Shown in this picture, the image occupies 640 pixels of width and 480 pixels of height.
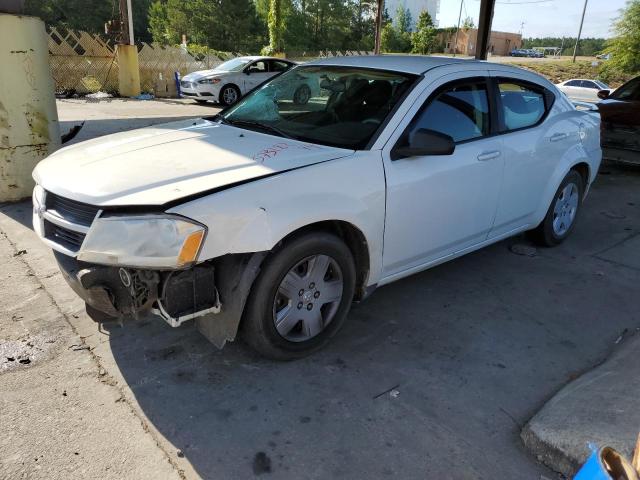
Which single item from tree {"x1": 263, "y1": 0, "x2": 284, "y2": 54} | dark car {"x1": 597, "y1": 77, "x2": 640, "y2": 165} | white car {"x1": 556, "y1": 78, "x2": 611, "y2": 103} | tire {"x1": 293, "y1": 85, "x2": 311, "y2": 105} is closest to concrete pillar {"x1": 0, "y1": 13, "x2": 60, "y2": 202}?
tire {"x1": 293, "y1": 85, "x2": 311, "y2": 105}

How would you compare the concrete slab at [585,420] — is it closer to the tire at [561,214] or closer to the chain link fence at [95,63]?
the tire at [561,214]

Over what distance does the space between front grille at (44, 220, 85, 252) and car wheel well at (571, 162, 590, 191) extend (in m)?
4.47

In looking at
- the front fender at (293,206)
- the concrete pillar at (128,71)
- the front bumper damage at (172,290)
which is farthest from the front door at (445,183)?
the concrete pillar at (128,71)

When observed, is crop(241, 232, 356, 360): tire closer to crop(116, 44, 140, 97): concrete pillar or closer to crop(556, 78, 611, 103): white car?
crop(116, 44, 140, 97): concrete pillar

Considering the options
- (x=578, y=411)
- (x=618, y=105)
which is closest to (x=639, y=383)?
(x=578, y=411)

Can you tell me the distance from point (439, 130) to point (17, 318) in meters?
3.16

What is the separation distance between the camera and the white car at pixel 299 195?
2590mm

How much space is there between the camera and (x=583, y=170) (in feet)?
17.4

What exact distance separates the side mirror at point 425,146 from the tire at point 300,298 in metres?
0.70

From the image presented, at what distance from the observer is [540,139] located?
4.47 m

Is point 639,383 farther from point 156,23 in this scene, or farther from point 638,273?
point 156,23

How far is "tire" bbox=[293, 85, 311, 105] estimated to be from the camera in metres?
3.95

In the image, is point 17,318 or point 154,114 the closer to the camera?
point 17,318

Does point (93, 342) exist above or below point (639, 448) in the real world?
below
